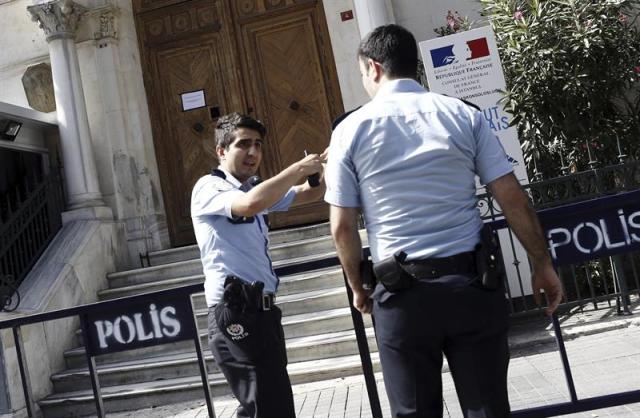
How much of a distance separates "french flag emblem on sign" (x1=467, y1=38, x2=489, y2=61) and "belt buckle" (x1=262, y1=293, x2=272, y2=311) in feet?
16.7

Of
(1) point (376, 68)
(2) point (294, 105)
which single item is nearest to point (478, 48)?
(2) point (294, 105)

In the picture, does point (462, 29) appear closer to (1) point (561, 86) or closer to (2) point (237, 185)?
(1) point (561, 86)

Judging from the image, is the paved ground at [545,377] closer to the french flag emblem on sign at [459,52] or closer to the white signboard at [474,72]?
the white signboard at [474,72]

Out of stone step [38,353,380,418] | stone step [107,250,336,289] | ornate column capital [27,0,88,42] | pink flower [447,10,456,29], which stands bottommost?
stone step [38,353,380,418]

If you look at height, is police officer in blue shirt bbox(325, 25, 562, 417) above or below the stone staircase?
above

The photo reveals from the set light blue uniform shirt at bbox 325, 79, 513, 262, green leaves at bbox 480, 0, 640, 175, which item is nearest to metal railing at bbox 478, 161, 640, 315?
green leaves at bbox 480, 0, 640, 175

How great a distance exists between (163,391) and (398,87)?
5.53 metres

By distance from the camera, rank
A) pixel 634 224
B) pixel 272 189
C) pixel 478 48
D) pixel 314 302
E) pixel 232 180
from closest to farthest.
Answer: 1. pixel 272 189
2. pixel 232 180
3. pixel 634 224
4. pixel 478 48
5. pixel 314 302

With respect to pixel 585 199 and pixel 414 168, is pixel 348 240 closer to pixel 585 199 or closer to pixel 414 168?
pixel 414 168

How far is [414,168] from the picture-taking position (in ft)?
7.82

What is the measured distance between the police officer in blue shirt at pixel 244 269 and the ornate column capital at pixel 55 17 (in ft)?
25.0

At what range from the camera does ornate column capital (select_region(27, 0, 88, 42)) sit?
9.95m

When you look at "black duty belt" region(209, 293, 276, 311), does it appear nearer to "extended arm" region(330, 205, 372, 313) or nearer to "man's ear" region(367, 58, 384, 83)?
"extended arm" region(330, 205, 372, 313)

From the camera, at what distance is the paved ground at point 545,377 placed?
5055mm
